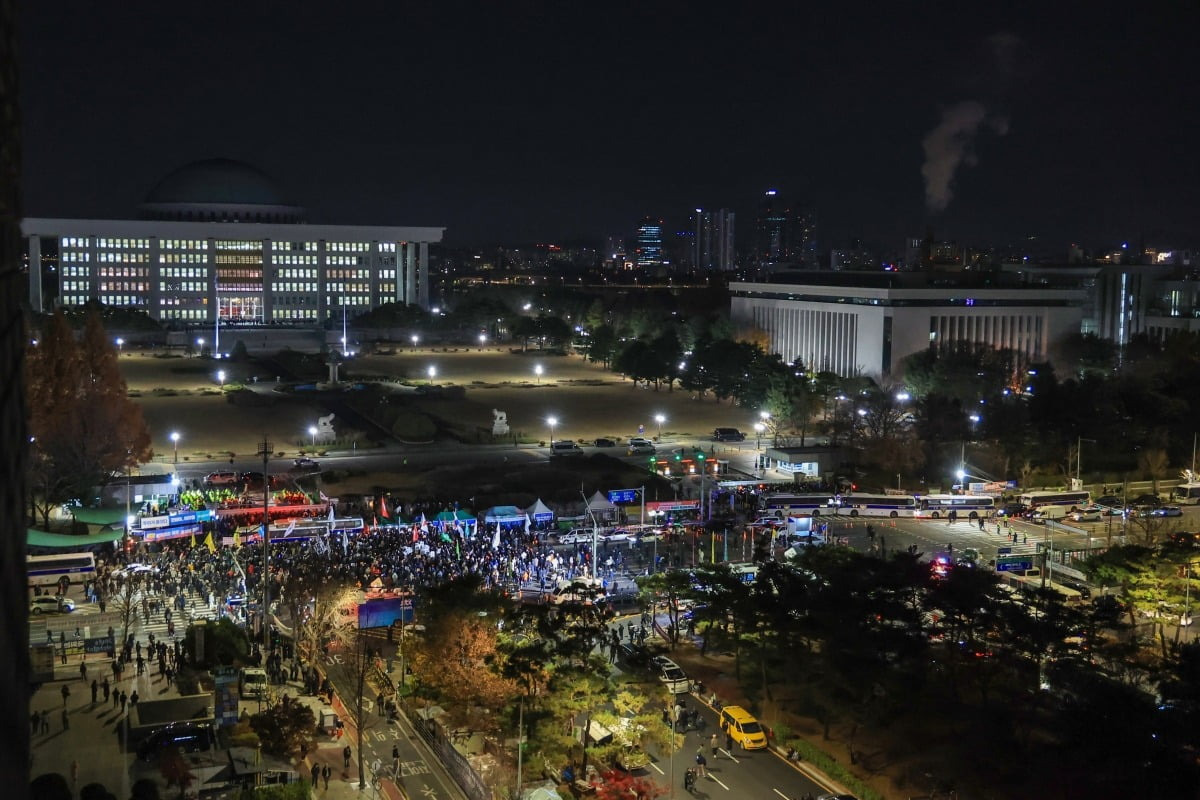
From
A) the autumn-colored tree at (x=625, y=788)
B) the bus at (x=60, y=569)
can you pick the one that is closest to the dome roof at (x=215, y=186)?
the bus at (x=60, y=569)

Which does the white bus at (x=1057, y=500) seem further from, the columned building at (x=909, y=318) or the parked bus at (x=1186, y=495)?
the columned building at (x=909, y=318)

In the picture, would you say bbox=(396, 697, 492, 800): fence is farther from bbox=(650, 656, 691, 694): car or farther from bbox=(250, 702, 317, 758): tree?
bbox=(650, 656, 691, 694): car

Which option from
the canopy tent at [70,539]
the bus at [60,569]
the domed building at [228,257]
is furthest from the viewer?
the domed building at [228,257]

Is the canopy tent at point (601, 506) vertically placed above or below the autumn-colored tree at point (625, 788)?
above

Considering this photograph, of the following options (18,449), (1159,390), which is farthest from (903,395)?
(18,449)

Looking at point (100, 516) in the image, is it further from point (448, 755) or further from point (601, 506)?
point (448, 755)
